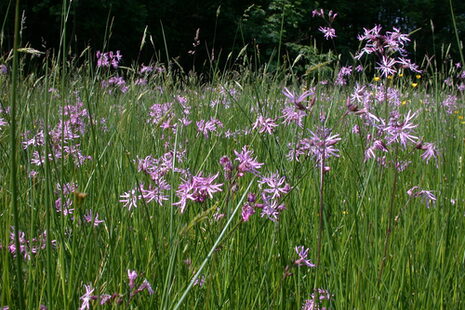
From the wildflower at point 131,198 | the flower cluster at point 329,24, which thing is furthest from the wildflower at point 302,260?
the flower cluster at point 329,24

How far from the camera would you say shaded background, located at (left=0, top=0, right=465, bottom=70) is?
12.5 m

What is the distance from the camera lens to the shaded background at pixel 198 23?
1248 cm

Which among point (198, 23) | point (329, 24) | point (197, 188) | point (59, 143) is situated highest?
point (329, 24)

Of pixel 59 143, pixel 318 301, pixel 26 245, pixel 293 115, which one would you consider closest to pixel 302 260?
pixel 318 301

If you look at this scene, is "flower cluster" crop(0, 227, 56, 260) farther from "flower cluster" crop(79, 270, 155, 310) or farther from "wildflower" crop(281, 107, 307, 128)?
"wildflower" crop(281, 107, 307, 128)

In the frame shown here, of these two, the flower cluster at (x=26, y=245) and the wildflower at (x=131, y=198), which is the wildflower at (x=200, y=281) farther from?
the flower cluster at (x=26, y=245)

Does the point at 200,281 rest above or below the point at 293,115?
below

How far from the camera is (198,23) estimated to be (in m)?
16.0

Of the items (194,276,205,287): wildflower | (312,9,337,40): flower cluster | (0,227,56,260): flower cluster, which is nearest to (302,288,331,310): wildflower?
(194,276,205,287): wildflower

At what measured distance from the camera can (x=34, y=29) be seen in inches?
529

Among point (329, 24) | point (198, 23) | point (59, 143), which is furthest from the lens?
point (198, 23)

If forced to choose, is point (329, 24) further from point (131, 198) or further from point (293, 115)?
point (131, 198)

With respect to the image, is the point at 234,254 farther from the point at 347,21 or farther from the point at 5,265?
the point at 347,21

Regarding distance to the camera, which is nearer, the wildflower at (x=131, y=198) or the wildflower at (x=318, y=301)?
the wildflower at (x=318, y=301)
